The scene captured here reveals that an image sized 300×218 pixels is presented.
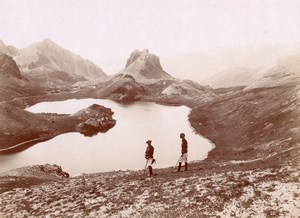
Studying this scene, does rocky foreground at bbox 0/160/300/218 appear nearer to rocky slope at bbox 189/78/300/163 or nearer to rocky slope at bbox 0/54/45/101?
rocky slope at bbox 189/78/300/163

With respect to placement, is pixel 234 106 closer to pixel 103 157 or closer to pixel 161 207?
pixel 103 157

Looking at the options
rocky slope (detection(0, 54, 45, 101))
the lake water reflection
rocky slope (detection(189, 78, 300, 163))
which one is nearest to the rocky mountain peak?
rocky slope (detection(0, 54, 45, 101))

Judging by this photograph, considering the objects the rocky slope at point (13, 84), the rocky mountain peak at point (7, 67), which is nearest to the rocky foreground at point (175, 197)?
the rocky slope at point (13, 84)

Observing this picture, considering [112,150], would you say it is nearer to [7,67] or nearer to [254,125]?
[254,125]

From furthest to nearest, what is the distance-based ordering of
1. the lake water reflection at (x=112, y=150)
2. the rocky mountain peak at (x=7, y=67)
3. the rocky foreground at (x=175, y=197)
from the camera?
the rocky mountain peak at (x=7, y=67)
the lake water reflection at (x=112, y=150)
the rocky foreground at (x=175, y=197)

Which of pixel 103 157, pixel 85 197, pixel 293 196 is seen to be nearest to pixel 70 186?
pixel 85 197

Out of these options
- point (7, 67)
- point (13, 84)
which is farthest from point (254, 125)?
point (7, 67)

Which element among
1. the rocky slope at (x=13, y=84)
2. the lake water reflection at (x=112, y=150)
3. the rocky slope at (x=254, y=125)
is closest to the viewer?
the rocky slope at (x=254, y=125)

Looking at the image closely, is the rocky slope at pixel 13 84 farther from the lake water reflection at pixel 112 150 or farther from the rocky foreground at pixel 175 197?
the rocky foreground at pixel 175 197

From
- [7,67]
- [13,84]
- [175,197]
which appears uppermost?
[7,67]
